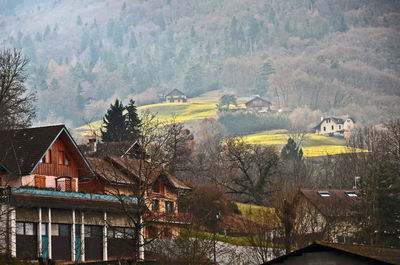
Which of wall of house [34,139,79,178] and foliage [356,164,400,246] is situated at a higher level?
wall of house [34,139,79,178]

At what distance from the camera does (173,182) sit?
8169 centimetres

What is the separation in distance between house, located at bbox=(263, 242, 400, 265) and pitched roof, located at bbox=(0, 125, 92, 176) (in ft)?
97.3

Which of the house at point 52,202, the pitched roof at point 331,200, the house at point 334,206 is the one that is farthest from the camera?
the pitched roof at point 331,200

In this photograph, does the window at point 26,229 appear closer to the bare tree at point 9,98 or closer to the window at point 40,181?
the window at point 40,181

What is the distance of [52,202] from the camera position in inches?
2229

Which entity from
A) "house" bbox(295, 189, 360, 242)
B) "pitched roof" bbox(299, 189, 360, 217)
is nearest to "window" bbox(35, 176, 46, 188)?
"house" bbox(295, 189, 360, 242)

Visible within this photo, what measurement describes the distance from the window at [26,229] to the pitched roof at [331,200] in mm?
44798

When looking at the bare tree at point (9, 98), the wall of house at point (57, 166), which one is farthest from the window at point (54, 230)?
the bare tree at point (9, 98)

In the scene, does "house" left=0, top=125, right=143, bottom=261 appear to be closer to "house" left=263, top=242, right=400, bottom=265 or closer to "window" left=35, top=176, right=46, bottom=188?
"window" left=35, top=176, right=46, bottom=188

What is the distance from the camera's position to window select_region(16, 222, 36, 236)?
53816 mm

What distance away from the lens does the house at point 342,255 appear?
31438 millimetres

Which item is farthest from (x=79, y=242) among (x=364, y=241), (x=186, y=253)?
(x=364, y=241)

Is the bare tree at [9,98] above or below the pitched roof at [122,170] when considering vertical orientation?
above

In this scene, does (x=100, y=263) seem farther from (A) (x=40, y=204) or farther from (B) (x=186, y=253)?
(B) (x=186, y=253)
